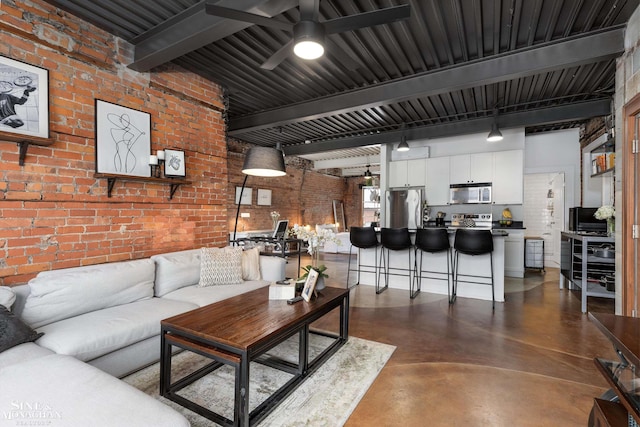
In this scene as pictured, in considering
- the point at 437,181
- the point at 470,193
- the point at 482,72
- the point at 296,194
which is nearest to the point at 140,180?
the point at 482,72

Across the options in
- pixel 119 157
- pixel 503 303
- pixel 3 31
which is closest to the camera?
pixel 3 31

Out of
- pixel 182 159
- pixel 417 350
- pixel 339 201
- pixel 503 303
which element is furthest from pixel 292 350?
pixel 339 201

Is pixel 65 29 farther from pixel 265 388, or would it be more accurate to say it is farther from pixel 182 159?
pixel 265 388

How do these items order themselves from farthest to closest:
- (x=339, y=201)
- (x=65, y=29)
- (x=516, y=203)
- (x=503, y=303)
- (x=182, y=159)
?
(x=339, y=201) → (x=516, y=203) → (x=503, y=303) → (x=182, y=159) → (x=65, y=29)

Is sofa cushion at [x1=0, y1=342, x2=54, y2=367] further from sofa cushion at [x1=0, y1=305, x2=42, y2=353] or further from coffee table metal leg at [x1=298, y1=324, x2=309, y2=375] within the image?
coffee table metal leg at [x1=298, y1=324, x2=309, y2=375]

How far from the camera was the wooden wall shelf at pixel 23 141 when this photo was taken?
2.22 m

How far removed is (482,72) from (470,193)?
3.43 metres

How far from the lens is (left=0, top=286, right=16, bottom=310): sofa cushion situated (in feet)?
6.36

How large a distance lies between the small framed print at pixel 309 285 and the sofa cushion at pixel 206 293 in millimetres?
855

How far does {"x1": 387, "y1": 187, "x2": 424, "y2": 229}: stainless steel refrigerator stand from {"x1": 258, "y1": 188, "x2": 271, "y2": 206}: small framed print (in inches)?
127

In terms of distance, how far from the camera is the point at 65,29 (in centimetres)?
263

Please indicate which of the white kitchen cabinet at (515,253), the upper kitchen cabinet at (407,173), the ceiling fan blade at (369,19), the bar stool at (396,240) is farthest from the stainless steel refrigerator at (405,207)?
the ceiling fan blade at (369,19)

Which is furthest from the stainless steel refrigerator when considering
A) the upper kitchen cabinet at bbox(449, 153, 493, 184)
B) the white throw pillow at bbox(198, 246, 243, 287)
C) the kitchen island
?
the white throw pillow at bbox(198, 246, 243, 287)

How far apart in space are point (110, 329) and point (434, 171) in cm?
629
